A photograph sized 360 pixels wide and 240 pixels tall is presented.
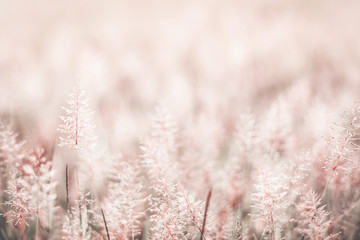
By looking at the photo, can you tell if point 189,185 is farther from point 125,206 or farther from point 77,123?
point 77,123

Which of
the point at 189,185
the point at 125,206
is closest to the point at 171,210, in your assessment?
the point at 125,206

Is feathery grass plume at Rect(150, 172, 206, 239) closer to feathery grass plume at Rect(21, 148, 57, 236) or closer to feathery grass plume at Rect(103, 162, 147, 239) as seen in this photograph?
feathery grass plume at Rect(103, 162, 147, 239)

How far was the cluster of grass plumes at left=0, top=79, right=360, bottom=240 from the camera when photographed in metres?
0.77

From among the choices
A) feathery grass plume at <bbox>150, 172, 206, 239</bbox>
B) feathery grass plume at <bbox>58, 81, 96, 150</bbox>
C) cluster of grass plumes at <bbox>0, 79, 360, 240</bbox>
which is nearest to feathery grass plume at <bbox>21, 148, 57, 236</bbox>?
cluster of grass plumes at <bbox>0, 79, 360, 240</bbox>

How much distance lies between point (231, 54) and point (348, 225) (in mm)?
4070

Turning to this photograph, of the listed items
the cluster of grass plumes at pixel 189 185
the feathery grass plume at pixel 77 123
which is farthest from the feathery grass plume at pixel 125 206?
the feathery grass plume at pixel 77 123

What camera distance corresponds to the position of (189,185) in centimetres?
113

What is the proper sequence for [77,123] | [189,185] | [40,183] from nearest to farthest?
1. [77,123]
2. [40,183]
3. [189,185]

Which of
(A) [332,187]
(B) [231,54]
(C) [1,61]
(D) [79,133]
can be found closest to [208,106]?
(A) [332,187]

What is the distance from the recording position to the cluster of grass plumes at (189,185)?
0.77m

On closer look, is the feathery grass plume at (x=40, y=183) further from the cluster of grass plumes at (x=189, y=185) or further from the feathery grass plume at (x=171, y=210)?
the feathery grass plume at (x=171, y=210)

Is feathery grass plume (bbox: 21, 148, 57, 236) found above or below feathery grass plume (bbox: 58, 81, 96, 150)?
below

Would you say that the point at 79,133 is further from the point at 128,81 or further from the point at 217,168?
the point at 128,81

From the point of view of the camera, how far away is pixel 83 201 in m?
0.92
